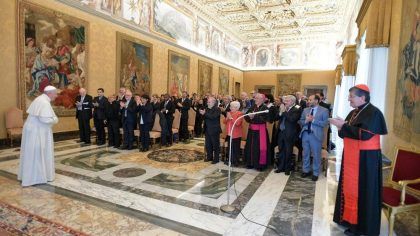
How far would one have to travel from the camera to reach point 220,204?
4.12 metres

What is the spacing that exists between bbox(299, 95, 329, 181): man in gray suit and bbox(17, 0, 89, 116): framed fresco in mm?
7675

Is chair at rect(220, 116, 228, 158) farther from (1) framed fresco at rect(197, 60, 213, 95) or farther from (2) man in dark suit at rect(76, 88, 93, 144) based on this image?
(1) framed fresco at rect(197, 60, 213, 95)

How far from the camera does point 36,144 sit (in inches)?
184

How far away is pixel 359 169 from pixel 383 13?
382 centimetres

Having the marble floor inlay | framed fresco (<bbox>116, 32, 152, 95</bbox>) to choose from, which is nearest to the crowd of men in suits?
the marble floor inlay

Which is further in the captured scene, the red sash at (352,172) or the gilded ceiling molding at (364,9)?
the gilded ceiling molding at (364,9)

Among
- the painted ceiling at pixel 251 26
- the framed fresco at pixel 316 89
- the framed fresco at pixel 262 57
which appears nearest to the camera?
the painted ceiling at pixel 251 26

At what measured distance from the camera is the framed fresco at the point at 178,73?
1395 centimetres

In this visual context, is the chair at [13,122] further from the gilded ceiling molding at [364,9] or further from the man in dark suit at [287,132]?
the gilded ceiling molding at [364,9]

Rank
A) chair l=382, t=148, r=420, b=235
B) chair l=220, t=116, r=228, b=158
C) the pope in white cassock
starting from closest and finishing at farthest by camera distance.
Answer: chair l=382, t=148, r=420, b=235 → the pope in white cassock → chair l=220, t=116, r=228, b=158

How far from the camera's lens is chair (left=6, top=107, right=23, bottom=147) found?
720cm

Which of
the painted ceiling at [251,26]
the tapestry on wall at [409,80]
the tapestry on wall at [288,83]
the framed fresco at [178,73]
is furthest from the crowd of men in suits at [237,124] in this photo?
the tapestry on wall at [288,83]

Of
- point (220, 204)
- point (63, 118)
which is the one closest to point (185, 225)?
point (220, 204)

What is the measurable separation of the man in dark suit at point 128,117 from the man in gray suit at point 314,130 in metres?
4.83
